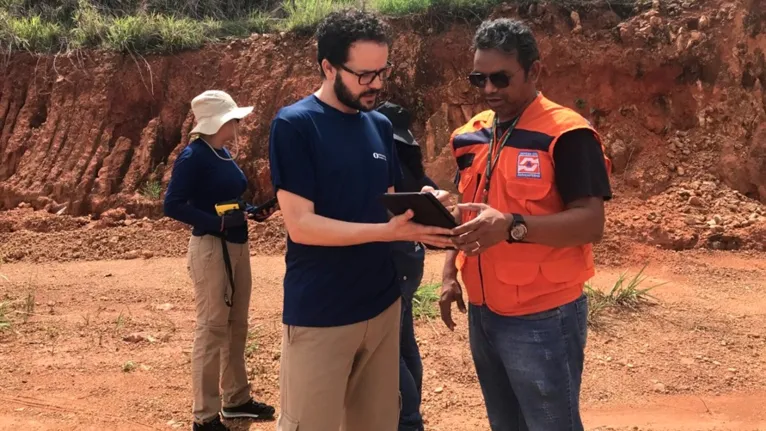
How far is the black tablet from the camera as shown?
2.01 meters

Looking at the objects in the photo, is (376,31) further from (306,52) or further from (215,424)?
(306,52)

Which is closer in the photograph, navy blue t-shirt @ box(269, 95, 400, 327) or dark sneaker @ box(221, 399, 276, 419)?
navy blue t-shirt @ box(269, 95, 400, 327)

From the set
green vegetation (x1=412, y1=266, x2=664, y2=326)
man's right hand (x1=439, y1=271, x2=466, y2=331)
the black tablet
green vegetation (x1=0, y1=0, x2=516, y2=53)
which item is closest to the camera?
the black tablet

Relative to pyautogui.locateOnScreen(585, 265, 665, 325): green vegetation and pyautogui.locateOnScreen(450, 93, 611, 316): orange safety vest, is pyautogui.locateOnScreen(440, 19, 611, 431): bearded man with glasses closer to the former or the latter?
pyautogui.locateOnScreen(450, 93, 611, 316): orange safety vest

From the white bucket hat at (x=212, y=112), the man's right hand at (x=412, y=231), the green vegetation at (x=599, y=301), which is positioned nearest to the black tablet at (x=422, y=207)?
the man's right hand at (x=412, y=231)

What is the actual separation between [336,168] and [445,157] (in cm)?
721

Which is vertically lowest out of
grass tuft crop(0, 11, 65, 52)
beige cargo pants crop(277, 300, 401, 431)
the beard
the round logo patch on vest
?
beige cargo pants crop(277, 300, 401, 431)

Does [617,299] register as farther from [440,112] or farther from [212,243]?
[440,112]

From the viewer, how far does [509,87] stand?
7.61 ft

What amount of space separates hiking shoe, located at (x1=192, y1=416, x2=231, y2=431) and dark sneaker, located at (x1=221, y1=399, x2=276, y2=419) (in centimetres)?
25

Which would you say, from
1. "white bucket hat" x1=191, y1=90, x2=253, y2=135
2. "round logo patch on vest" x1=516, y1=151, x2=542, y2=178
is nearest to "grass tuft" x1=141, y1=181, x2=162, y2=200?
"white bucket hat" x1=191, y1=90, x2=253, y2=135

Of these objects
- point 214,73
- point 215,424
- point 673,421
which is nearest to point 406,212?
point 215,424

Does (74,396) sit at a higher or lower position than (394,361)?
lower

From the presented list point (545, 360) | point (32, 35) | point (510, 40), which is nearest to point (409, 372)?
point (545, 360)
